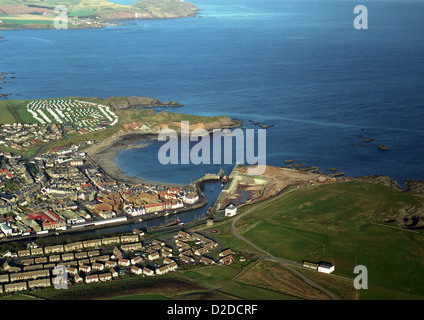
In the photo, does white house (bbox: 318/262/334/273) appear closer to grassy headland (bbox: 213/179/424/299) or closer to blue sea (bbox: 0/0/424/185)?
grassy headland (bbox: 213/179/424/299)

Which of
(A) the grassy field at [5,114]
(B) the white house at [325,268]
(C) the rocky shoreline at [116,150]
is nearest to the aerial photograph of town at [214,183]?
(B) the white house at [325,268]

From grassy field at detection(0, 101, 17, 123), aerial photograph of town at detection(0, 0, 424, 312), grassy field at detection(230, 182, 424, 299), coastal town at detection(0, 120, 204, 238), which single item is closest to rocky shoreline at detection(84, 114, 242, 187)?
aerial photograph of town at detection(0, 0, 424, 312)

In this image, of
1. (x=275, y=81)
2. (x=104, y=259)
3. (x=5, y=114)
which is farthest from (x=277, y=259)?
(x=275, y=81)

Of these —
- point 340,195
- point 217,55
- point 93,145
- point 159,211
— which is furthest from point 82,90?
point 340,195

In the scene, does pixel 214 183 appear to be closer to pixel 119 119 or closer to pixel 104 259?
pixel 104 259

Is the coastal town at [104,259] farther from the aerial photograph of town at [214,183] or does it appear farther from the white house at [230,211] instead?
the white house at [230,211]

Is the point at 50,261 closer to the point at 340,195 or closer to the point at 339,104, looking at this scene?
the point at 340,195
